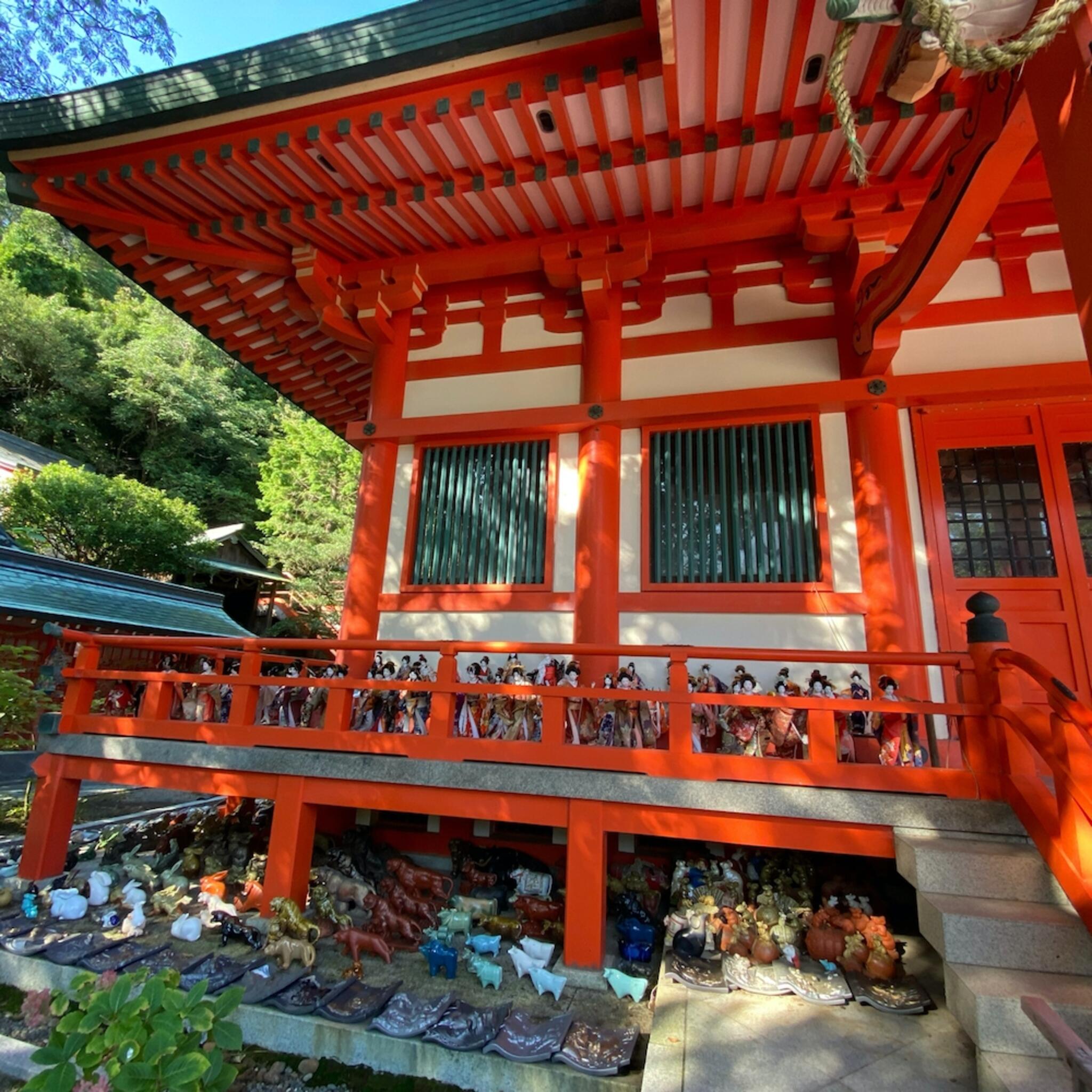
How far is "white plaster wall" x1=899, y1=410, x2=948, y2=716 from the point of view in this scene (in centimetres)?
489

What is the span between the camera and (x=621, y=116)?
4660 millimetres

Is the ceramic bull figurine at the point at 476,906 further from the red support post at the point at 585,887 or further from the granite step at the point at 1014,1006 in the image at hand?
the granite step at the point at 1014,1006

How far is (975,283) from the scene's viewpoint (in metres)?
5.54

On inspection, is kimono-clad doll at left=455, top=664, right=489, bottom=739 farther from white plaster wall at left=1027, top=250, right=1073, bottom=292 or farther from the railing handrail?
white plaster wall at left=1027, top=250, right=1073, bottom=292

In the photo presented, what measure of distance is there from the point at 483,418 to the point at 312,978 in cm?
465

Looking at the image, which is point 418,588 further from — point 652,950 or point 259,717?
point 652,950

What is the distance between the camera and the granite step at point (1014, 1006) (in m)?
2.51

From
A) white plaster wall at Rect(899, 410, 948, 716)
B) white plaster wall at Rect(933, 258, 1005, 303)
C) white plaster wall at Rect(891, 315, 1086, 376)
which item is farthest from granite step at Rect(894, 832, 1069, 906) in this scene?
white plaster wall at Rect(933, 258, 1005, 303)

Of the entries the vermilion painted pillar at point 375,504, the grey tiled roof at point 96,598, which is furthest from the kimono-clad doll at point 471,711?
the grey tiled roof at point 96,598

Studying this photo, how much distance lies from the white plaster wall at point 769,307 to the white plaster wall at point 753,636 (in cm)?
280

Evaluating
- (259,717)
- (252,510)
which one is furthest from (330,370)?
(252,510)

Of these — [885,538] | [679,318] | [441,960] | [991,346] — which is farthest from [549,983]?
[991,346]

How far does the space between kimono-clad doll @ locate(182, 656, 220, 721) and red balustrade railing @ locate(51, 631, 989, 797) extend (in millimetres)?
318

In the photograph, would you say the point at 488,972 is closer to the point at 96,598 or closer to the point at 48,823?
the point at 48,823
